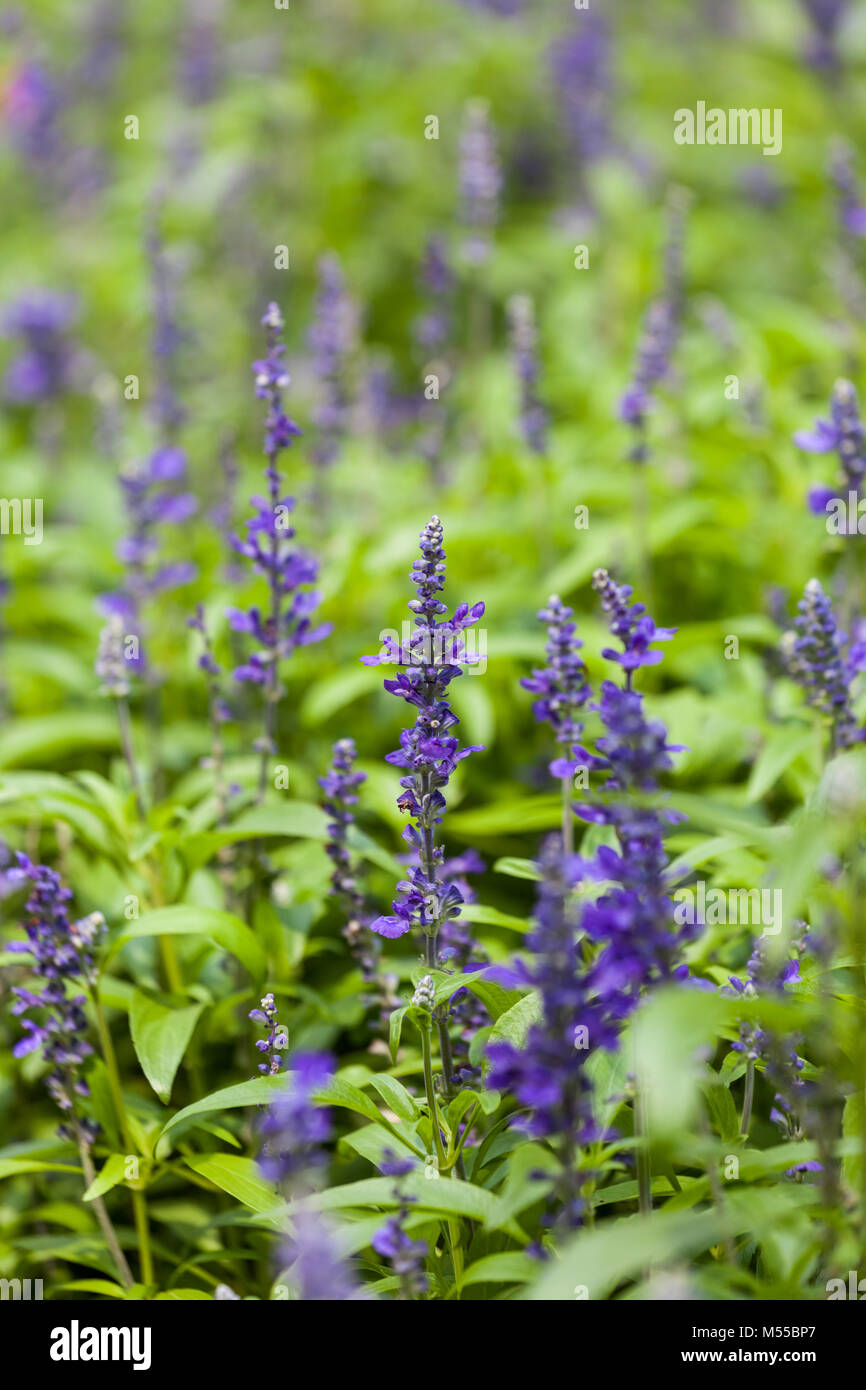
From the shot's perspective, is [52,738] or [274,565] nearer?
[274,565]

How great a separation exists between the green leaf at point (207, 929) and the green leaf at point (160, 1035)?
167 mm

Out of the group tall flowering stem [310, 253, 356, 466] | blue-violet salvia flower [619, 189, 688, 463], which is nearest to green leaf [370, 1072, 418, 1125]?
blue-violet salvia flower [619, 189, 688, 463]

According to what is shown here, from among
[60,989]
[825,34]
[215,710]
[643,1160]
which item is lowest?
[643,1160]

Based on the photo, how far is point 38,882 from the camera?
2650mm

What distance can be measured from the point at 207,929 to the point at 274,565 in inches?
38.6

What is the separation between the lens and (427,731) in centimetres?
242

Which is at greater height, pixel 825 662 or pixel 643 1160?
pixel 825 662

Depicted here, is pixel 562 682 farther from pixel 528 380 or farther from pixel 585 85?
pixel 585 85

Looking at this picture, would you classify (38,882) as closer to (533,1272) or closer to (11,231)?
(533,1272)

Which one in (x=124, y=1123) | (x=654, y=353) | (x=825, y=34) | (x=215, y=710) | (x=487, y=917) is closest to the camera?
(x=487, y=917)

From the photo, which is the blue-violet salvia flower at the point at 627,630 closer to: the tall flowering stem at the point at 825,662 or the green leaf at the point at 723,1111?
the tall flowering stem at the point at 825,662

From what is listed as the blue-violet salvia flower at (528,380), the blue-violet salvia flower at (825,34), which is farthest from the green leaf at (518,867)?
the blue-violet salvia flower at (825,34)

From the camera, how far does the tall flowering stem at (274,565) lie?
319 centimetres

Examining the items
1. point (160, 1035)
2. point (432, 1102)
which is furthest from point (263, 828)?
point (432, 1102)
